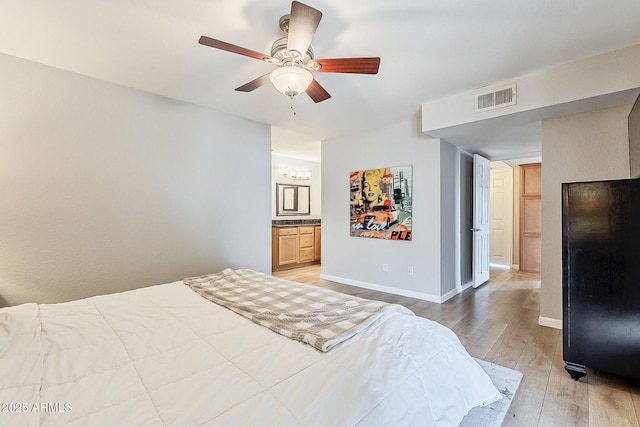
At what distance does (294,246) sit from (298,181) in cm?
169

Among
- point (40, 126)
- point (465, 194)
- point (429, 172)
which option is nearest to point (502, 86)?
point (429, 172)

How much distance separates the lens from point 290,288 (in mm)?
2020

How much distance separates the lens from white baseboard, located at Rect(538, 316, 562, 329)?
285 cm

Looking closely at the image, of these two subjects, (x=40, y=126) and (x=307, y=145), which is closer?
(x=40, y=126)

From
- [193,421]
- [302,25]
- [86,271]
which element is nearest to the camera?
[193,421]

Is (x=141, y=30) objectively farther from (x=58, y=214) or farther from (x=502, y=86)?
(x=502, y=86)

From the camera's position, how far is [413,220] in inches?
153

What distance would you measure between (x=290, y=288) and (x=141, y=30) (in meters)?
2.05

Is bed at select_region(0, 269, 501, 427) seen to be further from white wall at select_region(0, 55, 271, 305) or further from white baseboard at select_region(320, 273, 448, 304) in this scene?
white baseboard at select_region(320, 273, 448, 304)

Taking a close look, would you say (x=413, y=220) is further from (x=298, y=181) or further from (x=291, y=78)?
(x=298, y=181)

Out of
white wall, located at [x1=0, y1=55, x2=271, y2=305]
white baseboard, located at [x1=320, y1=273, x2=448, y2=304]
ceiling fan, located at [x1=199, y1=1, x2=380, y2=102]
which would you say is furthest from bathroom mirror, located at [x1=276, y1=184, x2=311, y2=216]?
ceiling fan, located at [x1=199, y1=1, x2=380, y2=102]

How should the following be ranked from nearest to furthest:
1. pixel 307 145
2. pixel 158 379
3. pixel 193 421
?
pixel 193 421
pixel 158 379
pixel 307 145

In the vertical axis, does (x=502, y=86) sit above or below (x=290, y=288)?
above

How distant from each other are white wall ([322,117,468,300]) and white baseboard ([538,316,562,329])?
41.3 inches
